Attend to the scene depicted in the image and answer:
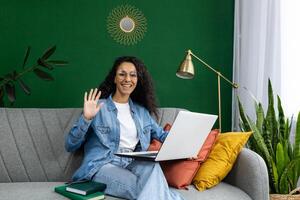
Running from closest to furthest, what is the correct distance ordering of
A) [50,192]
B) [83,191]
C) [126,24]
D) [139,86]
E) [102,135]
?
[83,191] < [50,192] < [102,135] < [139,86] < [126,24]

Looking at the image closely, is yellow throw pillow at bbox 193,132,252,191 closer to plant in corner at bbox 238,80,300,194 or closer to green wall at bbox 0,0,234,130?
plant in corner at bbox 238,80,300,194

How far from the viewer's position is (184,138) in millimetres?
2098

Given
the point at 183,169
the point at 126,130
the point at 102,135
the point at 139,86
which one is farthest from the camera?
the point at 139,86

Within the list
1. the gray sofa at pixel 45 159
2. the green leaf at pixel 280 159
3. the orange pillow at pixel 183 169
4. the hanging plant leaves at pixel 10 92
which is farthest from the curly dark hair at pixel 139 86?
the green leaf at pixel 280 159

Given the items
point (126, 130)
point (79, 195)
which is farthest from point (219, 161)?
point (79, 195)

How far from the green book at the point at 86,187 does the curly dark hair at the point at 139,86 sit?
0.74 meters

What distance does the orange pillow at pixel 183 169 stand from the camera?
2225mm

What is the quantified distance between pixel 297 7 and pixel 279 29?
0.67 ft

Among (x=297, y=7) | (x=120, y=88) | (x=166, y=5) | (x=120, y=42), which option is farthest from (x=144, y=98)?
(x=297, y=7)

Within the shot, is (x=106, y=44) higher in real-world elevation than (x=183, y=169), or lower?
higher

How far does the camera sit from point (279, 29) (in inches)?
117

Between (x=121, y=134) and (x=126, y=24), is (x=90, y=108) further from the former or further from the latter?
(x=126, y=24)

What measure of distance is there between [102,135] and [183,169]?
547mm

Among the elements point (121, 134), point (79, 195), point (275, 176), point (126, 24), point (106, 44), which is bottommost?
point (275, 176)
